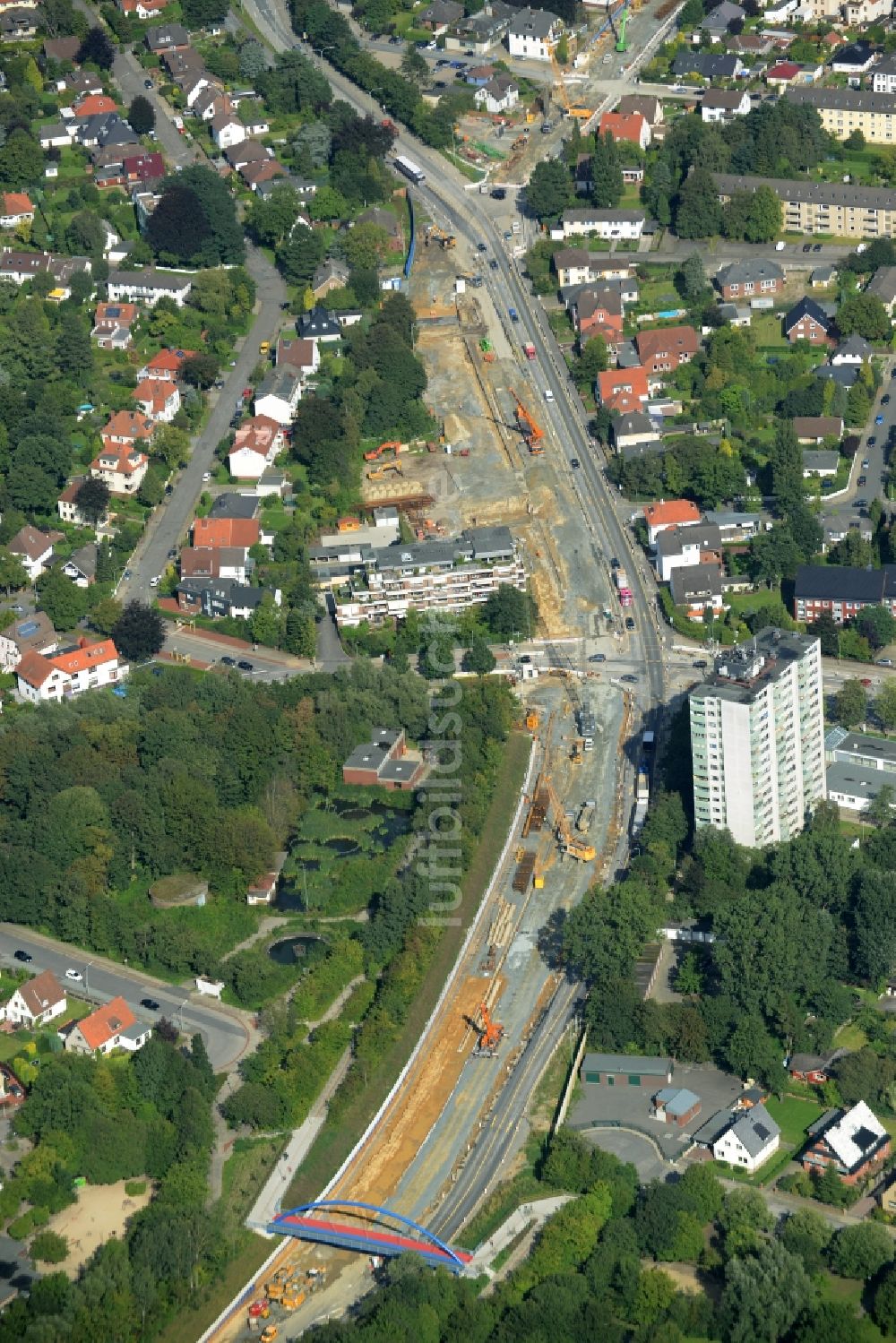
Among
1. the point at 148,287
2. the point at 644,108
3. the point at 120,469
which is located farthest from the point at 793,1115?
the point at 644,108

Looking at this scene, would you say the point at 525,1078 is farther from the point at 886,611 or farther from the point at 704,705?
the point at 886,611

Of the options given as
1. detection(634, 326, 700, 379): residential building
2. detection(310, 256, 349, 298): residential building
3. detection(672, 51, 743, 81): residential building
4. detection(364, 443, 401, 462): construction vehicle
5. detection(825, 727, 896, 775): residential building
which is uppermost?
detection(672, 51, 743, 81): residential building

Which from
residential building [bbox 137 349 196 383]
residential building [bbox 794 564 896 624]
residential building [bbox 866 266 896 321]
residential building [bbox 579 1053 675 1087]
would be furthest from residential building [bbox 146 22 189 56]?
residential building [bbox 579 1053 675 1087]

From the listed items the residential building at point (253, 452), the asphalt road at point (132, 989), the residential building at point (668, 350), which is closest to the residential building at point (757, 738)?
the asphalt road at point (132, 989)

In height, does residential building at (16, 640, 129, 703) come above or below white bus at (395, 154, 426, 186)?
below

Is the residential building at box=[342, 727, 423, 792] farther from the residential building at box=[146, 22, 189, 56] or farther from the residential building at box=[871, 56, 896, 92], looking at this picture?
the residential building at box=[146, 22, 189, 56]

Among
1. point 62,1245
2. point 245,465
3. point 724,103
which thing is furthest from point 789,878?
point 724,103

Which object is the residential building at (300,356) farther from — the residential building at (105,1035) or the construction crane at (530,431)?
the residential building at (105,1035)
